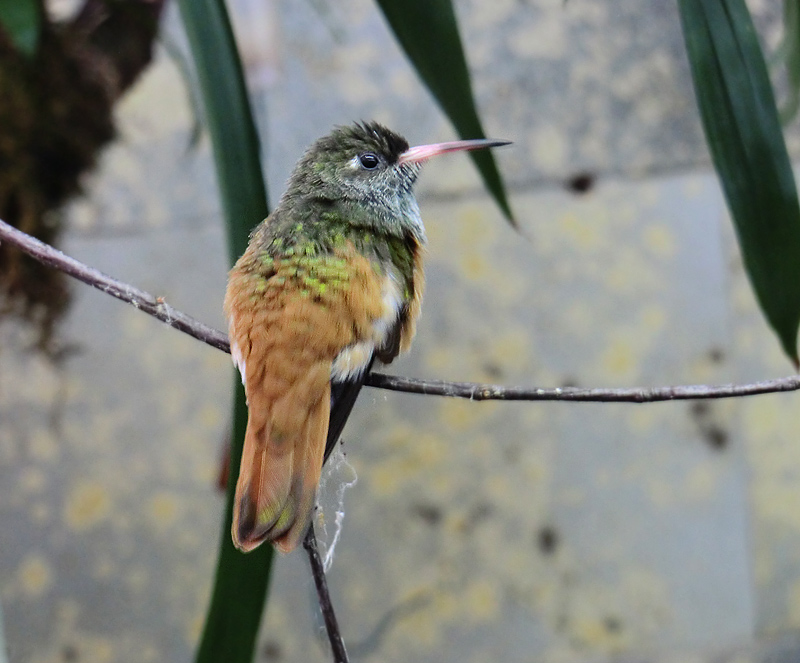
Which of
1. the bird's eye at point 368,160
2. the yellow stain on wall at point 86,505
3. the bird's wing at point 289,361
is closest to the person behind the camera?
Answer: the bird's wing at point 289,361

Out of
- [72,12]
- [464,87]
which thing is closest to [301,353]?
[464,87]

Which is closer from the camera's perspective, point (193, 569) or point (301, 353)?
point (301, 353)

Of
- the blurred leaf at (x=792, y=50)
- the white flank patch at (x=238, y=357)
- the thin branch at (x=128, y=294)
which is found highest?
the blurred leaf at (x=792, y=50)

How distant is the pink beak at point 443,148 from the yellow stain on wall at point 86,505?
37.9 inches

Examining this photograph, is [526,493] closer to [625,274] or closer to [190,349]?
[625,274]

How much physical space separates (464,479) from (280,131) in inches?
23.4

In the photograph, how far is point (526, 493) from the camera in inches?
50.9

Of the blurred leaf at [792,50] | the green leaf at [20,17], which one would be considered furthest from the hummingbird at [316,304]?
the blurred leaf at [792,50]

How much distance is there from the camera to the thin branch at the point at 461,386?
38 cm

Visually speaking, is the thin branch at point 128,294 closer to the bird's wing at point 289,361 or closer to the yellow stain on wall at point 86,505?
the bird's wing at point 289,361

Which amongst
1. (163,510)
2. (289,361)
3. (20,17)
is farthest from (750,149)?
(163,510)

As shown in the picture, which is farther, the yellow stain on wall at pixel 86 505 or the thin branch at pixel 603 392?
the yellow stain on wall at pixel 86 505

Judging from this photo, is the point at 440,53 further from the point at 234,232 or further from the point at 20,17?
the point at 20,17

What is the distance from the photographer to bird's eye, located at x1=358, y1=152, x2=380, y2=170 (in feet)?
1.49
